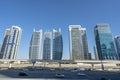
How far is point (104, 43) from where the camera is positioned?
163 m

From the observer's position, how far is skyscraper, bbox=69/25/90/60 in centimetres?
16859

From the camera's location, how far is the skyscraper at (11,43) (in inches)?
6627

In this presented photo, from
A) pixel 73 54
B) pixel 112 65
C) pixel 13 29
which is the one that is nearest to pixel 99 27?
pixel 73 54

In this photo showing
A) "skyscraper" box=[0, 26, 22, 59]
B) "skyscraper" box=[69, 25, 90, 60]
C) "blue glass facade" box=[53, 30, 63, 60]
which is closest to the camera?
"skyscraper" box=[0, 26, 22, 59]

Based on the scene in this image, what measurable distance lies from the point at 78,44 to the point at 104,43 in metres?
28.5

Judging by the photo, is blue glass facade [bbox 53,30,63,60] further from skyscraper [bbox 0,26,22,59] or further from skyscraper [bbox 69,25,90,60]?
skyscraper [bbox 0,26,22,59]

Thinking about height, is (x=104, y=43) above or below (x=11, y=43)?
below

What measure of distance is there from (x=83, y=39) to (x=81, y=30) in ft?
40.4

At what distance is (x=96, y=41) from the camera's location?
568 feet

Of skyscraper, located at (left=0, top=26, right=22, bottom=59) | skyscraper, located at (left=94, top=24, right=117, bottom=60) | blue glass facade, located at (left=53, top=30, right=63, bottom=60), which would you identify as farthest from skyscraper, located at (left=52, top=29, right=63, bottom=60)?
skyscraper, located at (left=0, top=26, right=22, bottom=59)

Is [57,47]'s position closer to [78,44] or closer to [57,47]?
[57,47]

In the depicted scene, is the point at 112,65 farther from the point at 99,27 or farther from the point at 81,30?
the point at 81,30

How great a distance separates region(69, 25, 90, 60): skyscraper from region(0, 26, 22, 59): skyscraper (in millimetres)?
63111

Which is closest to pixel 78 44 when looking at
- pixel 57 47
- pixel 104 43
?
pixel 57 47
